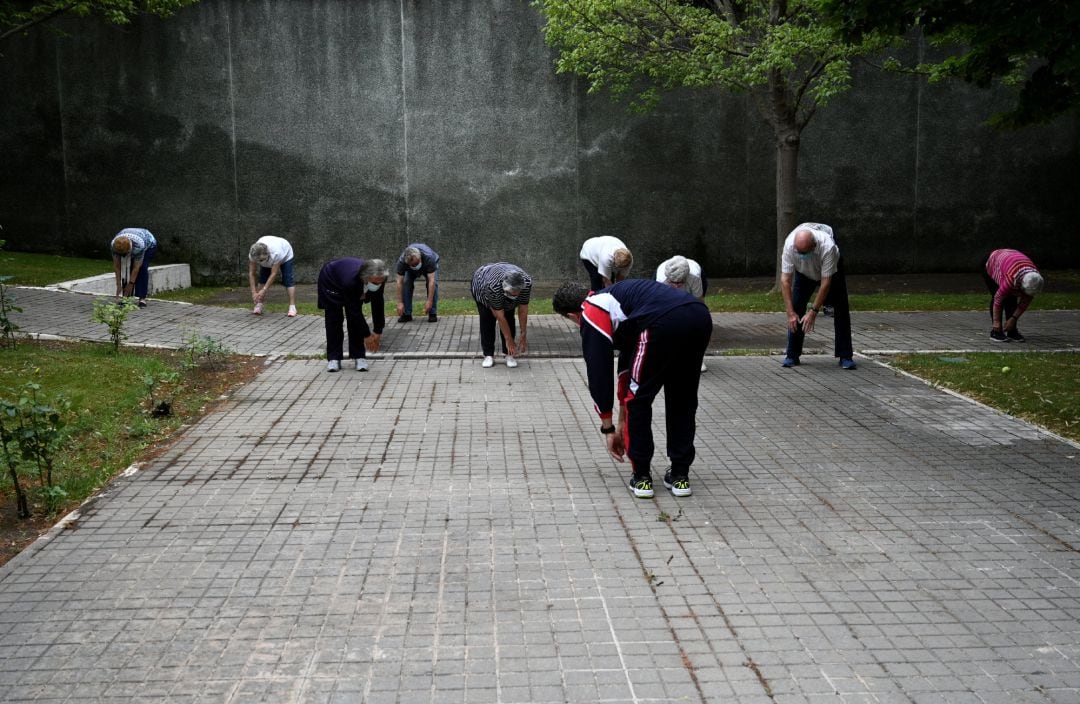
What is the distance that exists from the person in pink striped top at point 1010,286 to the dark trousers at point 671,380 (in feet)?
23.4

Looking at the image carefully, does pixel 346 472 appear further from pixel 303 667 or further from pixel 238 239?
pixel 238 239

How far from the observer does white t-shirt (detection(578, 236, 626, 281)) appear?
9641 mm

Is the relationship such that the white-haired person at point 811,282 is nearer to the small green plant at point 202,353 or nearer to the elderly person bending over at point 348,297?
the elderly person bending over at point 348,297

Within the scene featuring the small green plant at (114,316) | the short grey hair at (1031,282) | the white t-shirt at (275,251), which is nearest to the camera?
the small green plant at (114,316)

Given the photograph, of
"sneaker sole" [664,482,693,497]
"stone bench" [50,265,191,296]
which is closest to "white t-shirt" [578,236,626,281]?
"sneaker sole" [664,482,693,497]

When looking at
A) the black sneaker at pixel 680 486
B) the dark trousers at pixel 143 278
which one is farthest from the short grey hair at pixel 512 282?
the dark trousers at pixel 143 278

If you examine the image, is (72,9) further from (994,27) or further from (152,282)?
(994,27)

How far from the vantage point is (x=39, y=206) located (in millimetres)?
18844

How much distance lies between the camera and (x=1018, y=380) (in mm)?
9305

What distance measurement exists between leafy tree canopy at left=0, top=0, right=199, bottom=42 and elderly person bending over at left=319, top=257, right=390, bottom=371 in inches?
344

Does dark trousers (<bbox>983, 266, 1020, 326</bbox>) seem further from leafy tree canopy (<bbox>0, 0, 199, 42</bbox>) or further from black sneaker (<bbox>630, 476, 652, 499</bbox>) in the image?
leafy tree canopy (<bbox>0, 0, 199, 42</bbox>)

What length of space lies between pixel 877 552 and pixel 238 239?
1627 centimetres

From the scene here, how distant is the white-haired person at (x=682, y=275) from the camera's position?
27.8 ft

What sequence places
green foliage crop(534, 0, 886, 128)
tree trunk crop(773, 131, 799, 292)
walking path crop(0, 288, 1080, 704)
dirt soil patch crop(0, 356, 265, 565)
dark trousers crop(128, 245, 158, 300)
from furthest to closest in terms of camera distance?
tree trunk crop(773, 131, 799, 292) → dark trousers crop(128, 245, 158, 300) → green foliage crop(534, 0, 886, 128) → dirt soil patch crop(0, 356, 265, 565) → walking path crop(0, 288, 1080, 704)
